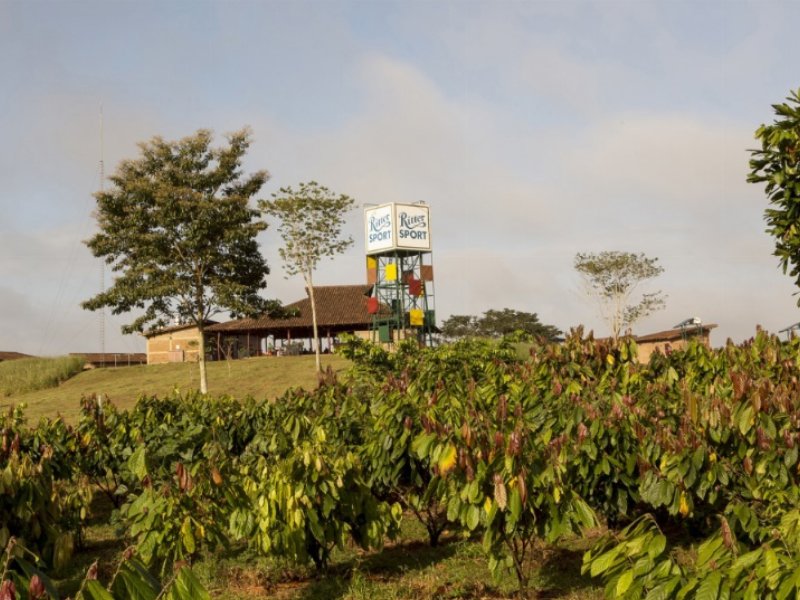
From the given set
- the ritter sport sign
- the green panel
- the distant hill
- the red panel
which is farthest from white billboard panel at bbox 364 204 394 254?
the distant hill

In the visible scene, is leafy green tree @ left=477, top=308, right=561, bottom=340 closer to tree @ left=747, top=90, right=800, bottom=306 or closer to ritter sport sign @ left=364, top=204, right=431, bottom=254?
ritter sport sign @ left=364, top=204, right=431, bottom=254

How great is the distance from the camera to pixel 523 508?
5797mm

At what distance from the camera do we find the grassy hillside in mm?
34031

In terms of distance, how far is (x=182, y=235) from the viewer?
32.4 m

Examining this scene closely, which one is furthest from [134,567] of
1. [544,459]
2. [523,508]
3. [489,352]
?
[489,352]

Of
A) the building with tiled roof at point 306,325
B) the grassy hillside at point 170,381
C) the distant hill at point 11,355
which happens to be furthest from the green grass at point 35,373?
the distant hill at point 11,355

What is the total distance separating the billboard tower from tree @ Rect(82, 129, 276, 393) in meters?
10.3

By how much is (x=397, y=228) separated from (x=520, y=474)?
36678 millimetres

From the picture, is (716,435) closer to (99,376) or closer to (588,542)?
(588,542)

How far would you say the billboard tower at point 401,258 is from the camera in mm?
42406

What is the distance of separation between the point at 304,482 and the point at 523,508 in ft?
6.62

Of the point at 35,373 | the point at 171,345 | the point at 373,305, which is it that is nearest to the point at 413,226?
the point at 373,305

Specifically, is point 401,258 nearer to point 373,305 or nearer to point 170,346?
point 373,305

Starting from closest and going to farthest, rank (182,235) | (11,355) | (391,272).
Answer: (182,235) → (391,272) → (11,355)
